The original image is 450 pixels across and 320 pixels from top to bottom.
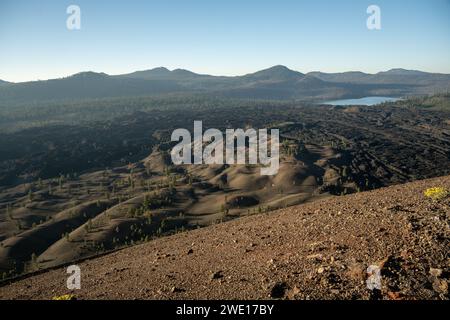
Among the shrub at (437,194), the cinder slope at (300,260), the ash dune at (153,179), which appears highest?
the shrub at (437,194)

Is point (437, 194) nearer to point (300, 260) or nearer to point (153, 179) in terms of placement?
point (300, 260)

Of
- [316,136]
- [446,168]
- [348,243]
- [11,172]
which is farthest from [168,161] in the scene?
[348,243]

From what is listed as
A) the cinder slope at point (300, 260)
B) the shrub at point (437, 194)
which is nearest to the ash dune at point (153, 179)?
the cinder slope at point (300, 260)

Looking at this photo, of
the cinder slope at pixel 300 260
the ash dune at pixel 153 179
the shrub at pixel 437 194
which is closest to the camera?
the cinder slope at pixel 300 260

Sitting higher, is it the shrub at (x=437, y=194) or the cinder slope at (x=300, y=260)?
the shrub at (x=437, y=194)

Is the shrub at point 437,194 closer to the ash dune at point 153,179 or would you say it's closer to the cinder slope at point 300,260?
the cinder slope at point 300,260

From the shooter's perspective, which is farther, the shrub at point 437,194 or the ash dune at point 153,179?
the ash dune at point 153,179

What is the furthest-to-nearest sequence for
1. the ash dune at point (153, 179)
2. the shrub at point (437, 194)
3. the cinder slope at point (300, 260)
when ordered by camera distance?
the ash dune at point (153, 179) → the shrub at point (437, 194) → the cinder slope at point (300, 260)

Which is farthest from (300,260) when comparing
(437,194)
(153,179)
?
(153,179)

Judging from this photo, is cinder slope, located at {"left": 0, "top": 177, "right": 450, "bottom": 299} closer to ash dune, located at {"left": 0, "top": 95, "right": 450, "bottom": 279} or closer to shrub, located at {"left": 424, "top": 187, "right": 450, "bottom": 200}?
shrub, located at {"left": 424, "top": 187, "right": 450, "bottom": 200}
